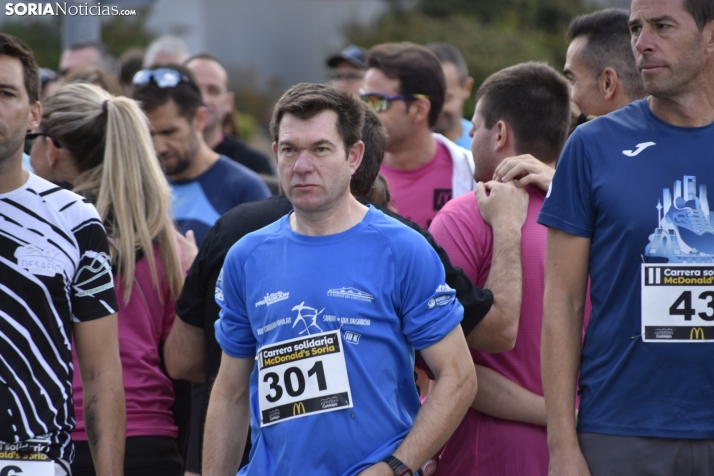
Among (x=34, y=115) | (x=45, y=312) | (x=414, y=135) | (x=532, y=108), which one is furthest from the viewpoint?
(x=414, y=135)

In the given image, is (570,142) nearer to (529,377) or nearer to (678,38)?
(678,38)

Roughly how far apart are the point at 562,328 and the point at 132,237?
1.99m

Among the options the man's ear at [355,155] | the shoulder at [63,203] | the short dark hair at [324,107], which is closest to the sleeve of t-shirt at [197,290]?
the shoulder at [63,203]

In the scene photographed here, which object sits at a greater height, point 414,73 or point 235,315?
point 414,73

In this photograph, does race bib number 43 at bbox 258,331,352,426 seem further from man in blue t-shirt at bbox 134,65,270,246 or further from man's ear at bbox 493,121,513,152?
man in blue t-shirt at bbox 134,65,270,246

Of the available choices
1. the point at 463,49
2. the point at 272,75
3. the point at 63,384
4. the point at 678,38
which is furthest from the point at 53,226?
the point at 272,75

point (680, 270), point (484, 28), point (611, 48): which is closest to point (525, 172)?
point (680, 270)

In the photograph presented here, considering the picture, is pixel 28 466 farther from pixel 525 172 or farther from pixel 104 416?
pixel 525 172

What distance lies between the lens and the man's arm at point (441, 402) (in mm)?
3137

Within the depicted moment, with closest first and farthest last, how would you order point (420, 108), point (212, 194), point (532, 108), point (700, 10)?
point (700, 10)
point (532, 108)
point (212, 194)
point (420, 108)

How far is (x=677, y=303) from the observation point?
2.98m

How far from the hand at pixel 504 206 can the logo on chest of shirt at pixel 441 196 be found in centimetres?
208

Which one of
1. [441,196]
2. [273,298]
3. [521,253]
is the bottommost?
[273,298]

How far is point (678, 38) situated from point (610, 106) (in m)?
1.46
